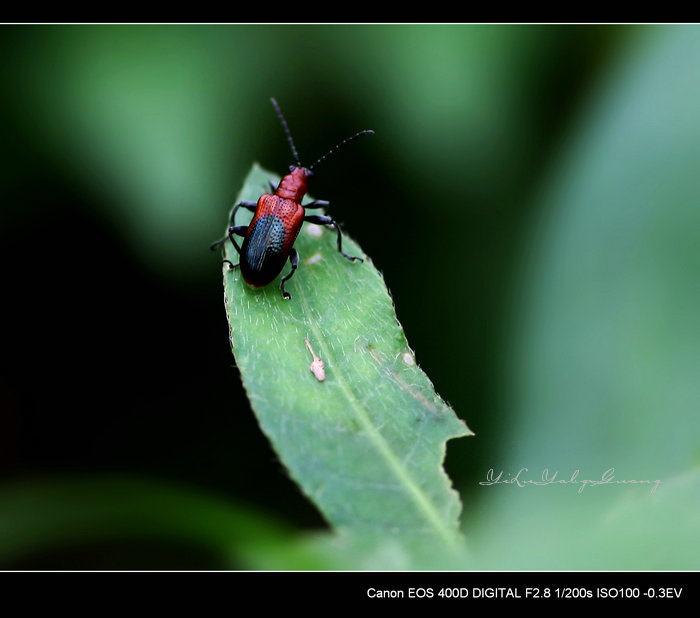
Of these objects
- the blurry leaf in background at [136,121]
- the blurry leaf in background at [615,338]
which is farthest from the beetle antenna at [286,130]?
the blurry leaf in background at [615,338]

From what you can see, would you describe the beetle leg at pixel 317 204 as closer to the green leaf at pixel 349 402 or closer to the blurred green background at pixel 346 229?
the blurred green background at pixel 346 229

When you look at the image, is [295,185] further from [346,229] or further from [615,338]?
[615,338]

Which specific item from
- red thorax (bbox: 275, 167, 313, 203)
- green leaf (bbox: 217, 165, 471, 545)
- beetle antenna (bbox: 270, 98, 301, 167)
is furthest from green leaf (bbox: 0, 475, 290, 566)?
beetle antenna (bbox: 270, 98, 301, 167)

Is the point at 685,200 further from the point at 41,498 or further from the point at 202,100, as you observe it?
the point at 41,498

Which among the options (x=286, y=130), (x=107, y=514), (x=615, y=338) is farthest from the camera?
(x=286, y=130)

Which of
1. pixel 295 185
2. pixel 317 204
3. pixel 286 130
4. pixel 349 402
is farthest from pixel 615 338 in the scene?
pixel 286 130

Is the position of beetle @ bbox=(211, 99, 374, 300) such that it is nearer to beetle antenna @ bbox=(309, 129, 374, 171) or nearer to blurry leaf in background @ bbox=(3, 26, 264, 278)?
beetle antenna @ bbox=(309, 129, 374, 171)

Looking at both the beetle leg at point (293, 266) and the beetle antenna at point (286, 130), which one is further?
the beetle antenna at point (286, 130)
